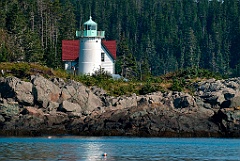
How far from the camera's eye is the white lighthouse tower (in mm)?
75938

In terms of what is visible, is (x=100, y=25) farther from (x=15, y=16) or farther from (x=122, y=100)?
(x=122, y=100)

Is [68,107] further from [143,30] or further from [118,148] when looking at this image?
[143,30]

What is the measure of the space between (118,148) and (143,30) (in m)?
83.2

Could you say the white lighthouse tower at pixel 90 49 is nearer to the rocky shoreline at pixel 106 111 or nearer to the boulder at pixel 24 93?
the rocky shoreline at pixel 106 111

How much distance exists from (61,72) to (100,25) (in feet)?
205

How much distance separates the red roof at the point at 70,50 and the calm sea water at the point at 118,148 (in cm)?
2363

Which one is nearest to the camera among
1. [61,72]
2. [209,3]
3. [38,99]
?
[38,99]

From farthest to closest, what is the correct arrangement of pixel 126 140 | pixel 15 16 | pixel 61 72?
pixel 15 16
pixel 61 72
pixel 126 140

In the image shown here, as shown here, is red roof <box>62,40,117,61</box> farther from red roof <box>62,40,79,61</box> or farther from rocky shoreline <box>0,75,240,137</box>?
rocky shoreline <box>0,75,240,137</box>

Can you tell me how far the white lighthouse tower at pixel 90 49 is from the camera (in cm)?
7594

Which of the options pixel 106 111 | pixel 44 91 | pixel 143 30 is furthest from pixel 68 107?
pixel 143 30

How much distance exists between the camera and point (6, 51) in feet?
252

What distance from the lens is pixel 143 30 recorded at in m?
134

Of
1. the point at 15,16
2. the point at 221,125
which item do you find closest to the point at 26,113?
the point at 221,125
